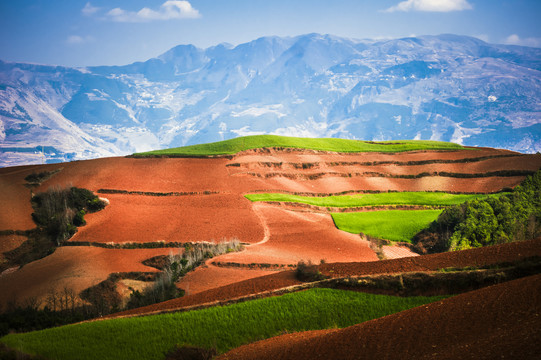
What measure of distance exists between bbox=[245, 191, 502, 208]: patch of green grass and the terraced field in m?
0.12

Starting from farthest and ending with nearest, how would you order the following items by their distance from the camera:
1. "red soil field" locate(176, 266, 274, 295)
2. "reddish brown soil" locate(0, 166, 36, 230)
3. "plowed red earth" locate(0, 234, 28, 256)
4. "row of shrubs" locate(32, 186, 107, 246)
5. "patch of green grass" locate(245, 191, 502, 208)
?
"patch of green grass" locate(245, 191, 502, 208) → "reddish brown soil" locate(0, 166, 36, 230) → "row of shrubs" locate(32, 186, 107, 246) → "plowed red earth" locate(0, 234, 28, 256) → "red soil field" locate(176, 266, 274, 295)

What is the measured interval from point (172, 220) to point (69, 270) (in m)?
12.0

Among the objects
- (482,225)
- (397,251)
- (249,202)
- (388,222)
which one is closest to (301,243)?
(397,251)

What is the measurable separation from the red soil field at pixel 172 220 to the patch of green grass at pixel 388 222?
8887 millimetres

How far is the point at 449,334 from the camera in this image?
359 inches

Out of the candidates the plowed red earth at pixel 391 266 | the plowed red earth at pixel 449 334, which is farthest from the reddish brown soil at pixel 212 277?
the plowed red earth at pixel 449 334

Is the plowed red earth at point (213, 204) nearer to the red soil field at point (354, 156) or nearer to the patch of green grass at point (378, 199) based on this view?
the red soil field at point (354, 156)

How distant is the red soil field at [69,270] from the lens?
80.0 ft

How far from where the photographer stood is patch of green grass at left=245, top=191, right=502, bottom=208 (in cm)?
4547

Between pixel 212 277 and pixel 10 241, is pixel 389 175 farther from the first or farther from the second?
pixel 10 241

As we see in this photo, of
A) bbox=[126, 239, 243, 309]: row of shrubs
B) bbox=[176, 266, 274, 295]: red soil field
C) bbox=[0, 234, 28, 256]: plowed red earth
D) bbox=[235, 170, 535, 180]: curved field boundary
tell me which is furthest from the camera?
bbox=[235, 170, 535, 180]: curved field boundary

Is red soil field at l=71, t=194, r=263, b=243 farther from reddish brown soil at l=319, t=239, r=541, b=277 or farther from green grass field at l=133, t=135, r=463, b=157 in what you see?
reddish brown soil at l=319, t=239, r=541, b=277

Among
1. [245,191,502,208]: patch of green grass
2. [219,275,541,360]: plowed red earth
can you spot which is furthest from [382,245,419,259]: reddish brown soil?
[219,275,541,360]: plowed red earth

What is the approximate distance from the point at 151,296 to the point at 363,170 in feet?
134
